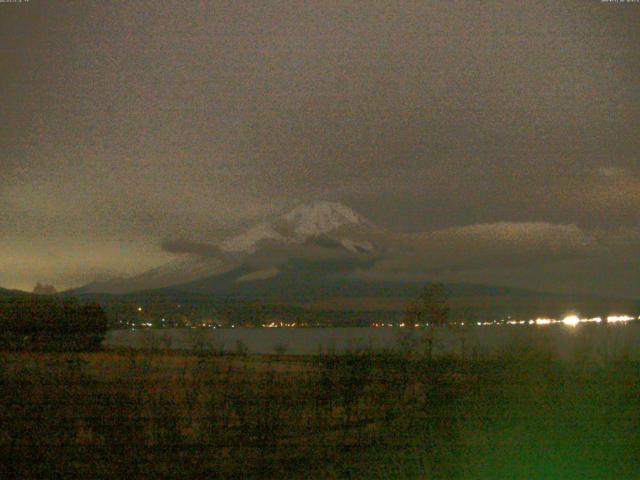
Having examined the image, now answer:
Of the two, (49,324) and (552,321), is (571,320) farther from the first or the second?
(49,324)

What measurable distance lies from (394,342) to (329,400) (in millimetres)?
3300

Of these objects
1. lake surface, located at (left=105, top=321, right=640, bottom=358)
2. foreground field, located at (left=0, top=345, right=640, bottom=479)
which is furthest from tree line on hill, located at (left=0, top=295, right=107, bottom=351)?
foreground field, located at (left=0, top=345, right=640, bottom=479)

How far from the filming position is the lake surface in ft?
45.4

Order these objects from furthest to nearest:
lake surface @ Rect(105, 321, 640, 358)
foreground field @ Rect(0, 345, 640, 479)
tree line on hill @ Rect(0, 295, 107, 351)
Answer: tree line on hill @ Rect(0, 295, 107, 351)
lake surface @ Rect(105, 321, 640, 358)
foreground field @ Rect(0, 345, 640, 479)

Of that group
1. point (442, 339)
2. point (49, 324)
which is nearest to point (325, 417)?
point (442, 339)

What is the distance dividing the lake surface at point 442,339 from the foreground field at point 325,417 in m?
0.56

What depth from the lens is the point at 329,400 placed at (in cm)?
1208

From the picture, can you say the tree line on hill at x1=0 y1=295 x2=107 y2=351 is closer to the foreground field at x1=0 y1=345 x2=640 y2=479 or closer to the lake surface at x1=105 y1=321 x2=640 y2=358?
the lake surface at x1=105 y1=321 x2=640 y2=358

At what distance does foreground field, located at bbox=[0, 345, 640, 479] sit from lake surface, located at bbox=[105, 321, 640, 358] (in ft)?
1.84

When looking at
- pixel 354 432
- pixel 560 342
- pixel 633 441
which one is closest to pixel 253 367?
pixel 354 432

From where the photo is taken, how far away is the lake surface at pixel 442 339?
13.9m

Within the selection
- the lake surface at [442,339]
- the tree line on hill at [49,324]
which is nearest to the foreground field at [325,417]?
the lake surface at [442,339]

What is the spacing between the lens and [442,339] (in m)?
15.8

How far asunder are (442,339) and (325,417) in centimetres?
509
